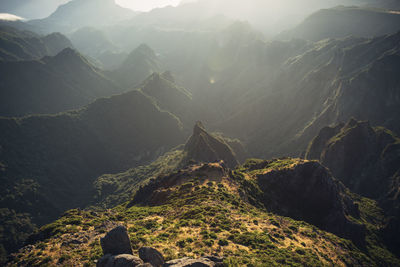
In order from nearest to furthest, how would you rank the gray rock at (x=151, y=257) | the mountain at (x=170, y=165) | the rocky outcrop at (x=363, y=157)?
the gray rock at (x=151, y=257) < the rocky outcrop at (x=363, y=157) < the mountain at (x=170, y=165)

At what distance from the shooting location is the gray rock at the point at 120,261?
21.0m

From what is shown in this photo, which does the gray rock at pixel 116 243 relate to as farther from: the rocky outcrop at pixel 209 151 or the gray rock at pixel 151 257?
the rocky outcrop at pixel 209 151

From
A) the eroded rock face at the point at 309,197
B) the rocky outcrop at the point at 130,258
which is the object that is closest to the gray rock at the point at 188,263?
the rocky outcrop at the point at 130,258

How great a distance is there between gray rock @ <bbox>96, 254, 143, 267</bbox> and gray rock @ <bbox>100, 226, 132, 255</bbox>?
0.86 metres

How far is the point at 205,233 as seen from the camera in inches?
1314

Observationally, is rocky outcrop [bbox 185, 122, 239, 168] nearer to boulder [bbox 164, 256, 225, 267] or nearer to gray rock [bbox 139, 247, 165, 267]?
gray rock [bbox 139, 247, 165, 267]

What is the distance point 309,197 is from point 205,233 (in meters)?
40.4

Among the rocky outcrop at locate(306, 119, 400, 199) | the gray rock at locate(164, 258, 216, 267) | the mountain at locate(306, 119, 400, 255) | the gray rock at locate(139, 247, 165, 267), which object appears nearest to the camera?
the gray rock at locate(164, 258, 216, 267)

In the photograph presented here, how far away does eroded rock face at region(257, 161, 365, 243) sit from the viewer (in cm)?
5697

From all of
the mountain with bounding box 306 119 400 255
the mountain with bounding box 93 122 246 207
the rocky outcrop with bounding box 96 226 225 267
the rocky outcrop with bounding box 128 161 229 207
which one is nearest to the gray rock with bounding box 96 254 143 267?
the rocky outcrop with bounding box 96 226 225 267

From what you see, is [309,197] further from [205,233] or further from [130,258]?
[130,258]

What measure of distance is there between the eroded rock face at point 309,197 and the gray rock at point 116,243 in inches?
1667

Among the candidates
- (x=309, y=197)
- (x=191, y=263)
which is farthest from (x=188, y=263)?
(x=309, y=197)

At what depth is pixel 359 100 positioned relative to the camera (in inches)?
7347
